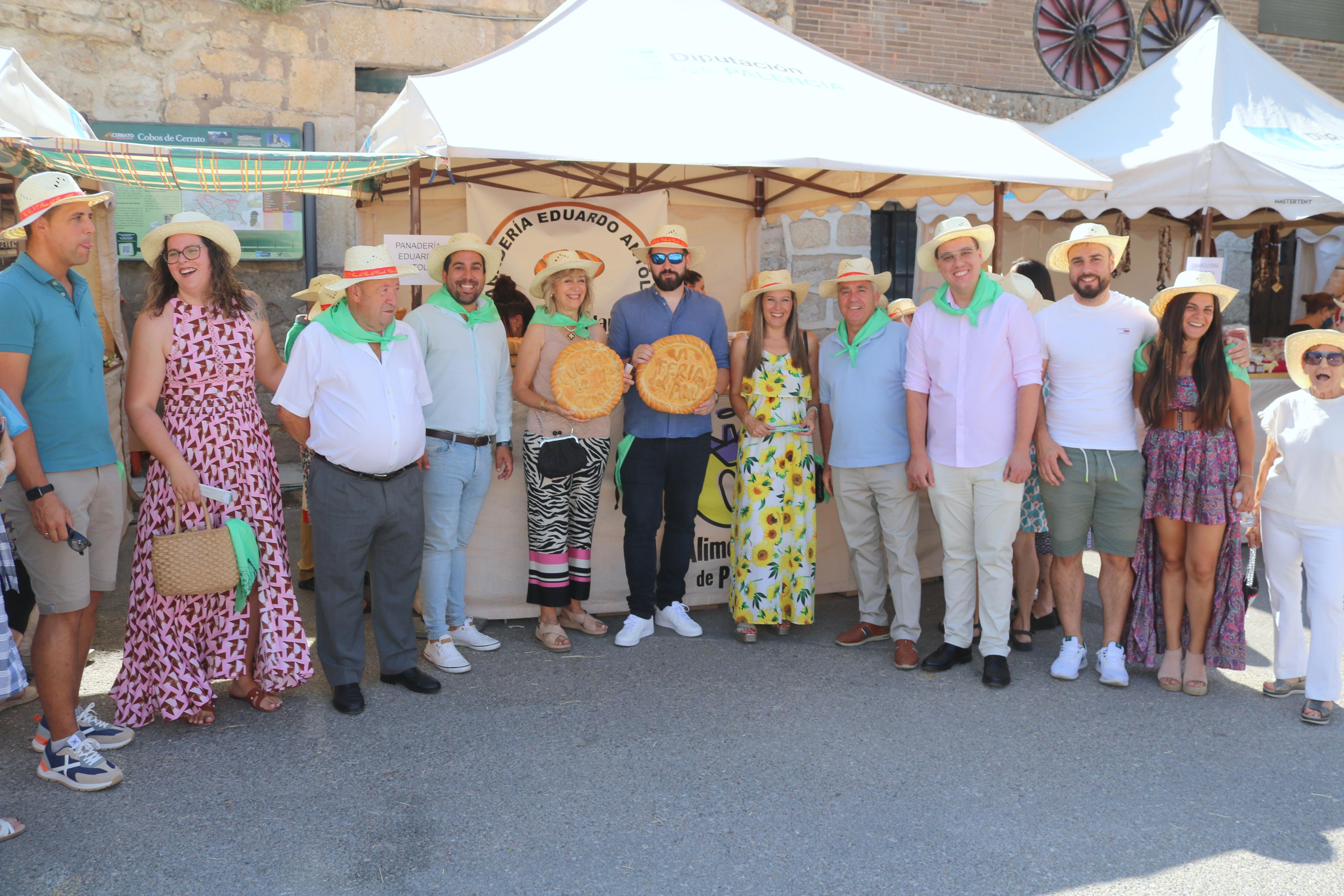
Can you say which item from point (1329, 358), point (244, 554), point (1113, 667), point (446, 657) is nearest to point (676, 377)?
point (446, 657)

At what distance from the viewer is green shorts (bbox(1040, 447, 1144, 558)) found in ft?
13.6

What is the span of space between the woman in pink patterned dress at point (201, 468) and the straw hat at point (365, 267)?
1.05 ft

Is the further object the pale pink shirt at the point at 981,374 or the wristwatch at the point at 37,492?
the pale pink shirt at the point at 981,374

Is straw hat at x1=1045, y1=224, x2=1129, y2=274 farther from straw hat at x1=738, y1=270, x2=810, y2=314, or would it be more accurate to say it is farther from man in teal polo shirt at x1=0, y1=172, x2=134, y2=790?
man in teal polo shirt at x1=0, y1=172, x2=134, y2=790

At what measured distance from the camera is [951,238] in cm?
419

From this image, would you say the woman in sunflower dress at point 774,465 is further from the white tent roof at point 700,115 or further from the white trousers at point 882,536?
the white tent roof at point 700,115

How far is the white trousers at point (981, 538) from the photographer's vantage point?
4.23 metres

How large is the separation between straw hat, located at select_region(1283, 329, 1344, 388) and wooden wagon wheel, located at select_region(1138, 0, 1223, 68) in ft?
25.7

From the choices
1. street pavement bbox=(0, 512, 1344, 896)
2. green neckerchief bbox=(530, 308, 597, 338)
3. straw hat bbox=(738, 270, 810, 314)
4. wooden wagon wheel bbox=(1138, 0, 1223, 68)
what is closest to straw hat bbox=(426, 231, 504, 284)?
green neckerchief bbox=(530, 308, 597, 338)


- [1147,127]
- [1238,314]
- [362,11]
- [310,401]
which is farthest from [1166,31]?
[310,401]

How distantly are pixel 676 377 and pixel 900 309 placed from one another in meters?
1.36

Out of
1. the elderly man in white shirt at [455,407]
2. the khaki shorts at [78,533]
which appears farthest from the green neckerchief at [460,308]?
the khaki shorts at [78,533]

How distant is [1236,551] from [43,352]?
437cm

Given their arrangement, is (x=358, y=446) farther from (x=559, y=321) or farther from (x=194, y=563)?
(x=559, y=321)
